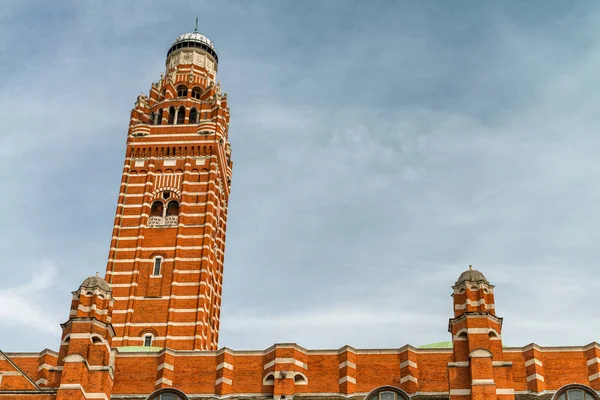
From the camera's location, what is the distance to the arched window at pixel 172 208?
73875mm

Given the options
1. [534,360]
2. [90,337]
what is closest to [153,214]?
[90,337]

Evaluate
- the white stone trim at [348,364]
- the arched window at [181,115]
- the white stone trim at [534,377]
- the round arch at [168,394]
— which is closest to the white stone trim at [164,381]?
the round arch at [168,394]

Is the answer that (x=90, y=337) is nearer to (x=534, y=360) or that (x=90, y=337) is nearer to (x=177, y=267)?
(x=534, y=360)

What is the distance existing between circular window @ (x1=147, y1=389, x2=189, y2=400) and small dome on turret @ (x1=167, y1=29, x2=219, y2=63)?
49090mm

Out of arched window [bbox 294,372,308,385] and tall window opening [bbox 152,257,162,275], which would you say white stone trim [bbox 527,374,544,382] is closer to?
arched window [bbox 294,372,308,385]

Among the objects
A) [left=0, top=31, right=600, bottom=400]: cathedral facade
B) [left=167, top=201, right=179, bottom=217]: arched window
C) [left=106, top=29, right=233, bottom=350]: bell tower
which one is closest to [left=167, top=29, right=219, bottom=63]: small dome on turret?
[left=106, top=29, right=233, bottom=350]: bell tower

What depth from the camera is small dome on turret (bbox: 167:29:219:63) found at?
87562 millimetres

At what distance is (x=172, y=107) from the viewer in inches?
3177

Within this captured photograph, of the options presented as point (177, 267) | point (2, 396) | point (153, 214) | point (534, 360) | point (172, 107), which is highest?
point (172, 107)

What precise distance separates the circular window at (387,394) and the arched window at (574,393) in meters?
7.22

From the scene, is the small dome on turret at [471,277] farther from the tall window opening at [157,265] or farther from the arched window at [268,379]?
the tall window opening at [157,265]

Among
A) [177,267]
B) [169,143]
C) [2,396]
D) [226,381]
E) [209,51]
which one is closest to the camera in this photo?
[2,396]

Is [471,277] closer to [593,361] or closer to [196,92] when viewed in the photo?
[593,361]

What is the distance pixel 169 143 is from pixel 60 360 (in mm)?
35293
